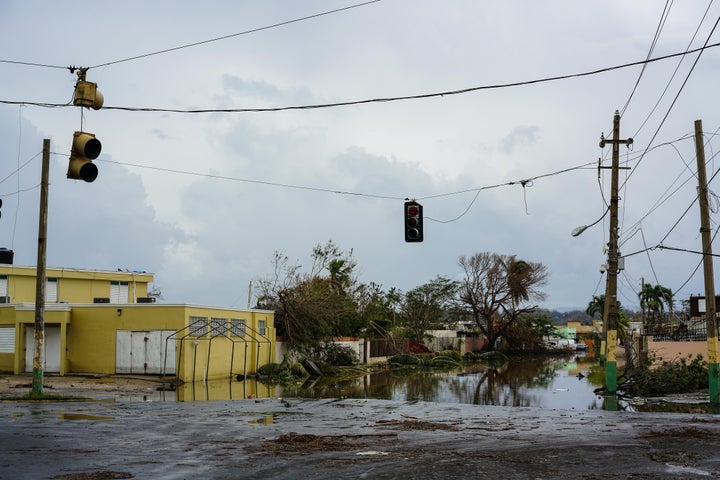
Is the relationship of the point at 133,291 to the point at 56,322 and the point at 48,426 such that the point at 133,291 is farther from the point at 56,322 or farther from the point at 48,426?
the point at 48,426

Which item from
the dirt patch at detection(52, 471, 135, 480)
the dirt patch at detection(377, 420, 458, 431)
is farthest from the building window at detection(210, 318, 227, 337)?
the dirt patch at detection(52, 471, 135, 480)

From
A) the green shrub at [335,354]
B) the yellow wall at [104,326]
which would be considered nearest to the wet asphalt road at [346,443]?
the yellow wall at [104,326]

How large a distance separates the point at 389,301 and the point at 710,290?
52.2 m

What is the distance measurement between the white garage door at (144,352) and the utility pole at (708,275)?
23.0m

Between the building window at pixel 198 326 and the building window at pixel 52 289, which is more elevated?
the building window at pixel 52 289

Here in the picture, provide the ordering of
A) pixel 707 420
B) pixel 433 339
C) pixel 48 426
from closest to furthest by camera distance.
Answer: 1. pixel 48 426
2. pixel 707 420
3. pixel 433 339

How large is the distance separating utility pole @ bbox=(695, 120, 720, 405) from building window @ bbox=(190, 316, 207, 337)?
2252cm

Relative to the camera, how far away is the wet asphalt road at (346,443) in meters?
11.5

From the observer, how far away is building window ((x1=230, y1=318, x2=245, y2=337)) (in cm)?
4116

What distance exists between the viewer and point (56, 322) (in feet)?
124

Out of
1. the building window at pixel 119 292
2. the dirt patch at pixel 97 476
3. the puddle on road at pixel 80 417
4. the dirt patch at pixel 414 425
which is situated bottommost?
the dirt patch at pixel 414 425

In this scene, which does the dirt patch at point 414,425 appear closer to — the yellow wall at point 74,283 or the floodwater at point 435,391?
the floodwater at point 435,391

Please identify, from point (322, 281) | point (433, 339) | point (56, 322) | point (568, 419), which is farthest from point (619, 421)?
point (433, 339)

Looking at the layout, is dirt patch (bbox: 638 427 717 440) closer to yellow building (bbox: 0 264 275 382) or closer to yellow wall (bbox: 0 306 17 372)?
yellow building (bbox: 0 264 275 382)
